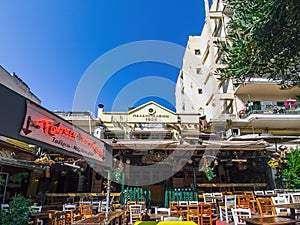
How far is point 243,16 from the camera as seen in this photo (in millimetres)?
6098

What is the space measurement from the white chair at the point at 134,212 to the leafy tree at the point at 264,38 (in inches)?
207

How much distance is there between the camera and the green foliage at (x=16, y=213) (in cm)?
430

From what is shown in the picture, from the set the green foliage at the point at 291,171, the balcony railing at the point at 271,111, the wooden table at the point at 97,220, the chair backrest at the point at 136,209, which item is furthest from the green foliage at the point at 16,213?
the balcony railing at the point at 271,111

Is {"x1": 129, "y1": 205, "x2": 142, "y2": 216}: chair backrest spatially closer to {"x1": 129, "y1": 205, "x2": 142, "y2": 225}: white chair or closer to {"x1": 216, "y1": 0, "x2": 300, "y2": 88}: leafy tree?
{"x1": 129, "y1": 205, "x2": 142, "y2": 225}: white chair

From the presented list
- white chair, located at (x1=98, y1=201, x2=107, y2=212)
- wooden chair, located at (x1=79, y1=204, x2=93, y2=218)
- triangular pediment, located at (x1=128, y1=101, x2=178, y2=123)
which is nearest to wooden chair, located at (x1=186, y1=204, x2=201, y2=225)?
wooden chair, located at (x1=79, y1=204, x2=93, y2=218)

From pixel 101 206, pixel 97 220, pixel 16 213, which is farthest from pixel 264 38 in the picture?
pixel 101 206

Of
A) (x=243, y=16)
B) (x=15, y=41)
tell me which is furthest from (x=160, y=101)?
(x=243, y=16)

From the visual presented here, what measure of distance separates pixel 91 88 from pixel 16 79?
14.9 feet

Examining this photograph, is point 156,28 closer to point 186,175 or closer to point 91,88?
point 91,88

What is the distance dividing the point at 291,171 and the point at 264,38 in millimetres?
8777

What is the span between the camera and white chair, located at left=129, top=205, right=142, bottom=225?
22.3 ft

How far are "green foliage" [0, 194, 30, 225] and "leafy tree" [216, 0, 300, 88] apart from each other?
6590 millimetres

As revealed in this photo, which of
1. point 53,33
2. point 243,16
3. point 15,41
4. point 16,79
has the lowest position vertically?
point 243,16

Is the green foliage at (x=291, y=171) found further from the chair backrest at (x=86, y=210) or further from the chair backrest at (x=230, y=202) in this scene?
the chair backrest at (x=86, y=210)
